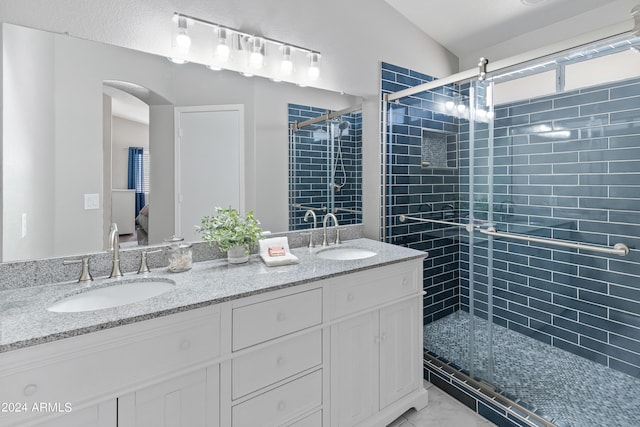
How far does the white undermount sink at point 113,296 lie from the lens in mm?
1160

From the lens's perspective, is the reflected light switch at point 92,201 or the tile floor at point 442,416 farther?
the tile floor at point 442,416

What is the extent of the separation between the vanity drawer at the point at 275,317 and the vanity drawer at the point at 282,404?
0.23 metres

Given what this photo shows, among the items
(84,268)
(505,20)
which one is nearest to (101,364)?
(84,268)

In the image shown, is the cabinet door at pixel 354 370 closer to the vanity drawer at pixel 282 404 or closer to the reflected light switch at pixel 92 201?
the vanity drawer at pixel 282 404

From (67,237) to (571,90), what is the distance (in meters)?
3.00

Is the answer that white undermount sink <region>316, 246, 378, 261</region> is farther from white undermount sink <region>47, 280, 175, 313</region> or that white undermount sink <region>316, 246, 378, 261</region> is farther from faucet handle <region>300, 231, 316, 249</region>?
white undermount sink <region>47, 280, 175, 313</region>

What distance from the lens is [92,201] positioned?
141 centimetres

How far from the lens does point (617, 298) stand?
2.08 m

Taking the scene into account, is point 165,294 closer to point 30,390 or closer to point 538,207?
point 30,390

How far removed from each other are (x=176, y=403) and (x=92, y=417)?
0.23 m

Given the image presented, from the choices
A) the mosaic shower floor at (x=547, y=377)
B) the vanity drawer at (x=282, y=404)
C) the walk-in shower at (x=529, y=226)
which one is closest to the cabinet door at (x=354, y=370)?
the vanity drawer at (x=282, y=404)

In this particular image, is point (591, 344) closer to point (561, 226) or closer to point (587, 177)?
point (561, 226)

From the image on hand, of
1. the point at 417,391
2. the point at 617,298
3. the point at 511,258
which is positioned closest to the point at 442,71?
the point at 511,258

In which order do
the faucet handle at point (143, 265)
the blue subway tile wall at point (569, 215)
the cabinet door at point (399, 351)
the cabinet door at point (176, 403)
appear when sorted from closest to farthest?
the cabinet door at point (176, 403) → the faucet handle at point (143, 265) → the cabinet door at point (399, 351) → the blue subway tile wall at point (569, 215)
